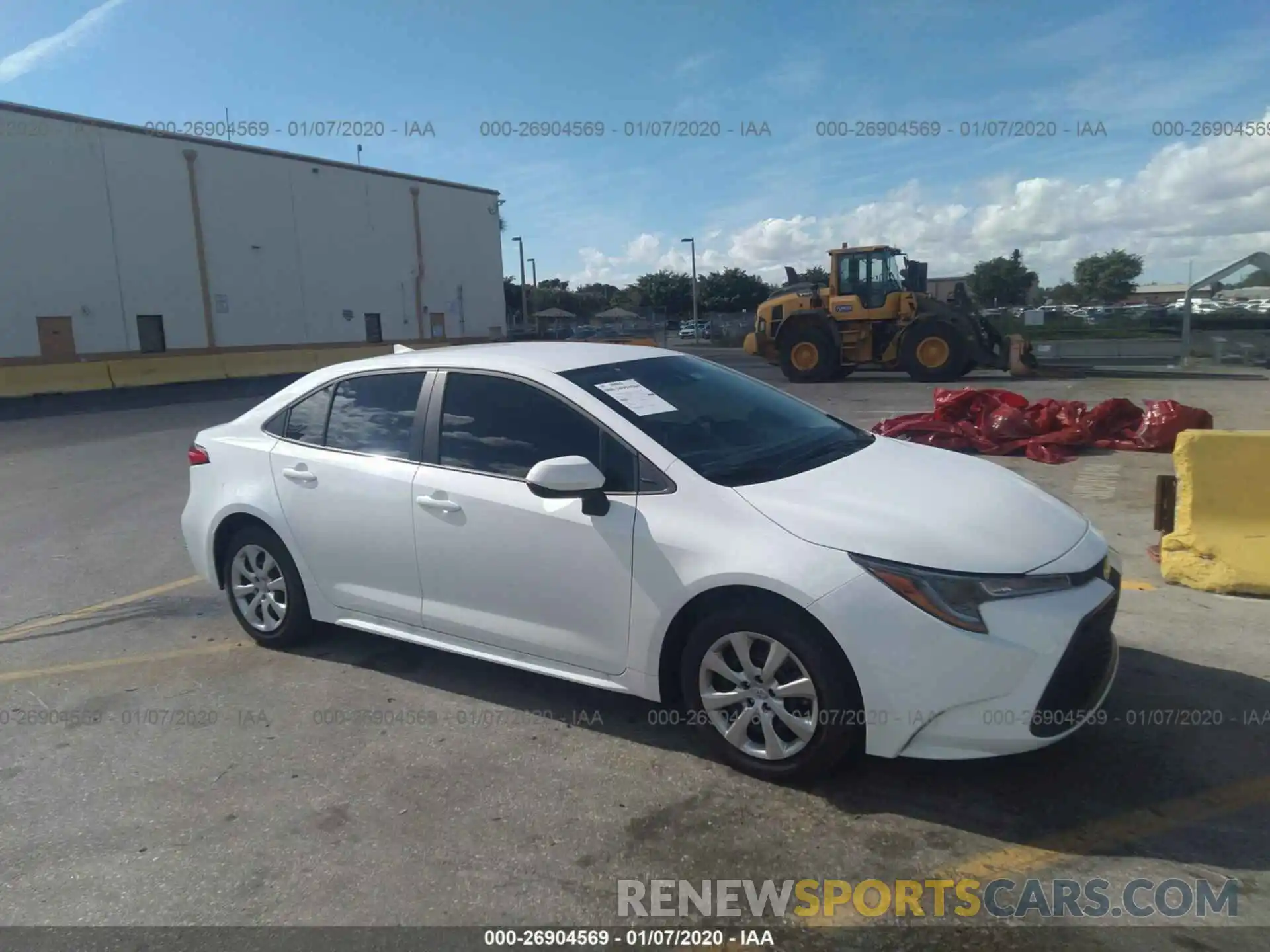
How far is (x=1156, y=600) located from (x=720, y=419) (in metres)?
2.95

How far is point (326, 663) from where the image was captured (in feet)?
15.8

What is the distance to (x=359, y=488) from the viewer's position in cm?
439

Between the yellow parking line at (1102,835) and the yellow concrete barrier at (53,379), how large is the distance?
880 inches

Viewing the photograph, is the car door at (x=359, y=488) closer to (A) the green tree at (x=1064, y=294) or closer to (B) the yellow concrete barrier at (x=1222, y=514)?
(B) the yellow concrete barrier at (x=1222, y=514)

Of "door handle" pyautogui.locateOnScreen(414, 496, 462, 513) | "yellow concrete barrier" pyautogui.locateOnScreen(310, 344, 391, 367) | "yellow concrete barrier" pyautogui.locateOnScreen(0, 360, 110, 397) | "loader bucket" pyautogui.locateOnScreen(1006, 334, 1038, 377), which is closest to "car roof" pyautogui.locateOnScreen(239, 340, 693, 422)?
"door handle" pyautogui.locateOnScreen(414, 496, 462, 513)

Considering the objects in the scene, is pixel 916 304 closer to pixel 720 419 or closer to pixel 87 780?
pixel 720 419

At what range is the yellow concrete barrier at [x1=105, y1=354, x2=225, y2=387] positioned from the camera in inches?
886

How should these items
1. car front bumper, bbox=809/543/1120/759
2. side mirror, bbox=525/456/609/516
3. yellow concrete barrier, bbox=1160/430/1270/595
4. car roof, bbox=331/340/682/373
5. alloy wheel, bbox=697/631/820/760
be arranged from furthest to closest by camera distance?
1. yellow concrete barrier, bbox=1160/430/1270/595
2. car roof, bbox=331/340/682/373
3. side mirror, bbox=525/456/609/516
4. alloy wheel, bbox=697/631/820/760
5. car front bumper, bbox=809/543/1120/759

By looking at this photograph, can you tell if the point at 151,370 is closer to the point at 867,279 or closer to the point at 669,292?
the point at 867,279

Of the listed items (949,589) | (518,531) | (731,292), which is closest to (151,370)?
(518,531)

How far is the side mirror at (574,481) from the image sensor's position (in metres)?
3.53

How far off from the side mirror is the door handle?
52cm

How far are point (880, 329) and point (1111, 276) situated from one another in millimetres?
74218

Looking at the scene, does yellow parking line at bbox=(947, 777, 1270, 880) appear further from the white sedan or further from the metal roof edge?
the metal roof edge
